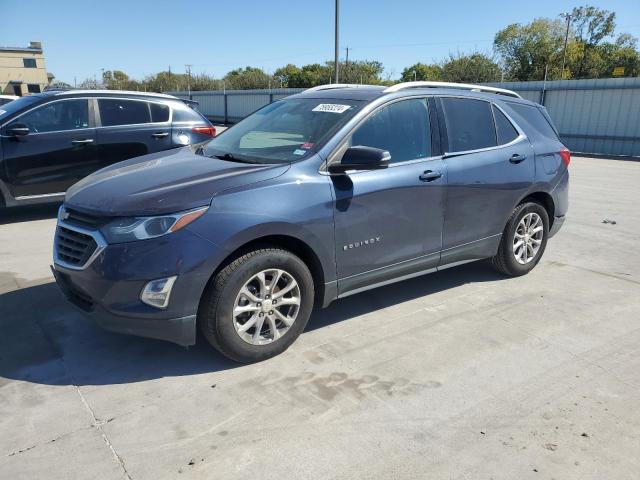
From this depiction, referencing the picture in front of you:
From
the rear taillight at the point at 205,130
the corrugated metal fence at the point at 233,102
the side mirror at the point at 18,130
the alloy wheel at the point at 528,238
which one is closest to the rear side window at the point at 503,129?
the alloy wheel at the point at 528,238

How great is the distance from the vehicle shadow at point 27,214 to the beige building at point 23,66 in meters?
74.4

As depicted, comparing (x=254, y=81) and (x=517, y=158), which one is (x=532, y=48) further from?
(x=517, y=158)

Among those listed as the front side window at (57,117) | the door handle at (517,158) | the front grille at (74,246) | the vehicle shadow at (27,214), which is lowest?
the vehicle shadow at (27,214)

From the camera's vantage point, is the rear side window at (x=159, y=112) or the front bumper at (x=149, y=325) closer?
the front bumper at (x=149, y=325)

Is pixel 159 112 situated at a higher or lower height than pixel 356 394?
higher

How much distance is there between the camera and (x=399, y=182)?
3.96m

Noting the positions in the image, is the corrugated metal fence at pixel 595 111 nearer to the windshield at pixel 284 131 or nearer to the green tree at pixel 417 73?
the windshield at pixel 284 131

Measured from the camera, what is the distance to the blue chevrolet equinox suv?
3.09 metres

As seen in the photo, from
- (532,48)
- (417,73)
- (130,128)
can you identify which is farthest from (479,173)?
(417,73)

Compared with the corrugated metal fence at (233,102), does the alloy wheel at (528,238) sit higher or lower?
lower

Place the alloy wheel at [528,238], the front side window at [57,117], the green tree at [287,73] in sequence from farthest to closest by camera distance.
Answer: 1. the green tree at [287,73]
2. the front side window at [57,117]
3. the alloy wheel at [528,238]

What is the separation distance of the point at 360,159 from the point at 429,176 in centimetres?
85

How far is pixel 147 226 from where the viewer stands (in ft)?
10.1

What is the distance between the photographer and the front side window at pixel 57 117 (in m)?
7.01
